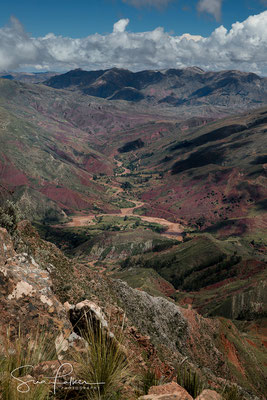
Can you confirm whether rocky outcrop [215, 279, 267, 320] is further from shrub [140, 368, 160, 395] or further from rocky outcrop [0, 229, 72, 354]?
shrub [140, 368, 160, 395]

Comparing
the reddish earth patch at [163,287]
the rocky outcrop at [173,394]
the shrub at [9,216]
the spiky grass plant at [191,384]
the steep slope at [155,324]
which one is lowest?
the reddish earth patch at [163,287]

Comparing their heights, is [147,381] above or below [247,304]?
above

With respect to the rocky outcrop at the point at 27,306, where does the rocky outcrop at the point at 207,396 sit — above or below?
below

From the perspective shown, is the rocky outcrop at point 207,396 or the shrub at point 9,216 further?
the shrub at point 9,216

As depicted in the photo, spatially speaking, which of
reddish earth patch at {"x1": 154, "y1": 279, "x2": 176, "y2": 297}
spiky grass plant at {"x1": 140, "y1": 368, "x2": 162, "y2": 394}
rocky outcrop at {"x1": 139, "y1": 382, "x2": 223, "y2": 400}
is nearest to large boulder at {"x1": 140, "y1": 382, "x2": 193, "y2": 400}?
rocky outcrop at {"x1": 139, "y1": 382, "x2": 223, "y2": 400}

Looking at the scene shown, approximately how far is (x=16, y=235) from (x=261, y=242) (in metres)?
181

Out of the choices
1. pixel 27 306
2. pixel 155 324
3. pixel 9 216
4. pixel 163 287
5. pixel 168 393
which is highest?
pixel 9 216

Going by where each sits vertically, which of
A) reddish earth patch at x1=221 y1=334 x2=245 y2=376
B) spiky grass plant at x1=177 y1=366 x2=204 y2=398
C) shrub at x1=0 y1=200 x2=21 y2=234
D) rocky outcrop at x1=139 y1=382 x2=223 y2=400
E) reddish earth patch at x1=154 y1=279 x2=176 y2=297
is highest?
shrub at x1=0 y1=200 x2=21 y2=234

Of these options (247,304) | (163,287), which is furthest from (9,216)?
(163,287)

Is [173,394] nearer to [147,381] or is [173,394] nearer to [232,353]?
[147,381]

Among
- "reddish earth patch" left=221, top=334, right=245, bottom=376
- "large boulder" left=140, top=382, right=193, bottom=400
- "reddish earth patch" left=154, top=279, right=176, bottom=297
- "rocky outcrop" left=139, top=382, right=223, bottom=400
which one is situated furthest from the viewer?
"reddish earth patch" left=154, top=279, right=176, bottom=297

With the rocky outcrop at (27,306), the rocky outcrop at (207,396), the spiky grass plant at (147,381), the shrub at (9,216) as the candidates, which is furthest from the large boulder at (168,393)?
the shrub at (9,216)

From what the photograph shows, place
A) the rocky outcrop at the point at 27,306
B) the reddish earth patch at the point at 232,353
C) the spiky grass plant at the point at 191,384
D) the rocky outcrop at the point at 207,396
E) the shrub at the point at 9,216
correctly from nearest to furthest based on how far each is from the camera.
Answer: the rocky outcrop at the point at 207,396 → the spiky grass plant at the point at 191,384 → the rocky outcrop at the point at 27,306 → the shrub at the point at 9,216 → the reddish earth patch at the point at 232,353

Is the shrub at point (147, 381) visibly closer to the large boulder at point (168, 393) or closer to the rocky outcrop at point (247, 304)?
the large boulder at point (168, 393)
